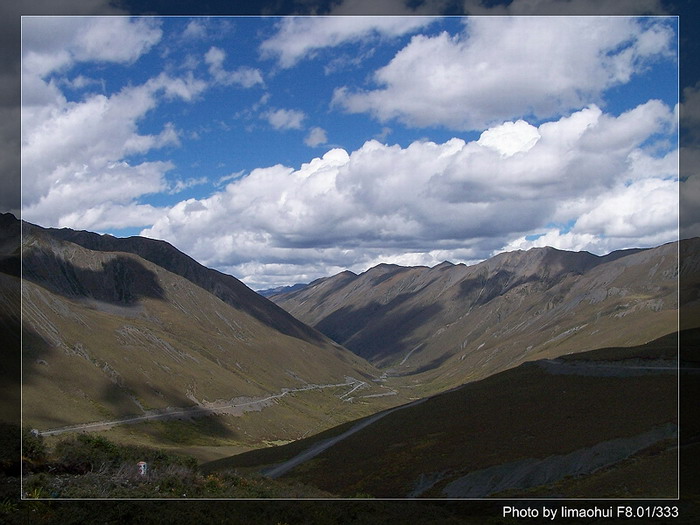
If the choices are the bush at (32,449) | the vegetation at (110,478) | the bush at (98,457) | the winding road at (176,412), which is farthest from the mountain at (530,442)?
the winding road at (176,412)

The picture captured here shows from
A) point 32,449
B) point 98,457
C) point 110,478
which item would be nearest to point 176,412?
point 98,457

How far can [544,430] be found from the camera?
4584 centimetres

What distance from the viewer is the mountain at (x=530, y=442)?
3494cm

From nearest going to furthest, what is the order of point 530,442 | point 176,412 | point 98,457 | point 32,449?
point 32,449 → point 98,457 → point 530,442 → point 176,412

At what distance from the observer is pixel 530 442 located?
43.4 meters

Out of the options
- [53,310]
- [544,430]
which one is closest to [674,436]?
[544,430]

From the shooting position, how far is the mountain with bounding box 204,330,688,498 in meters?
34.9

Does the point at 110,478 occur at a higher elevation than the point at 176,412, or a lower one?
higher

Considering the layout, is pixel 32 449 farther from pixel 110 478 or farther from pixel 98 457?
pixel 110 478

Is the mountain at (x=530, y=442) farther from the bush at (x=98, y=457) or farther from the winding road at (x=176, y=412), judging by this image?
the winding road at (x=176, y=412)

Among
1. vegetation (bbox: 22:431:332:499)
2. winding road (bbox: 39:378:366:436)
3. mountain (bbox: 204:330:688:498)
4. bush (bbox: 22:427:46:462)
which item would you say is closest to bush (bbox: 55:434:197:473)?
vegetation (bbox: 22:431:332:499)

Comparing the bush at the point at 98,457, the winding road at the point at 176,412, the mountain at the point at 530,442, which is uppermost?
the bush at the point at 98,457
